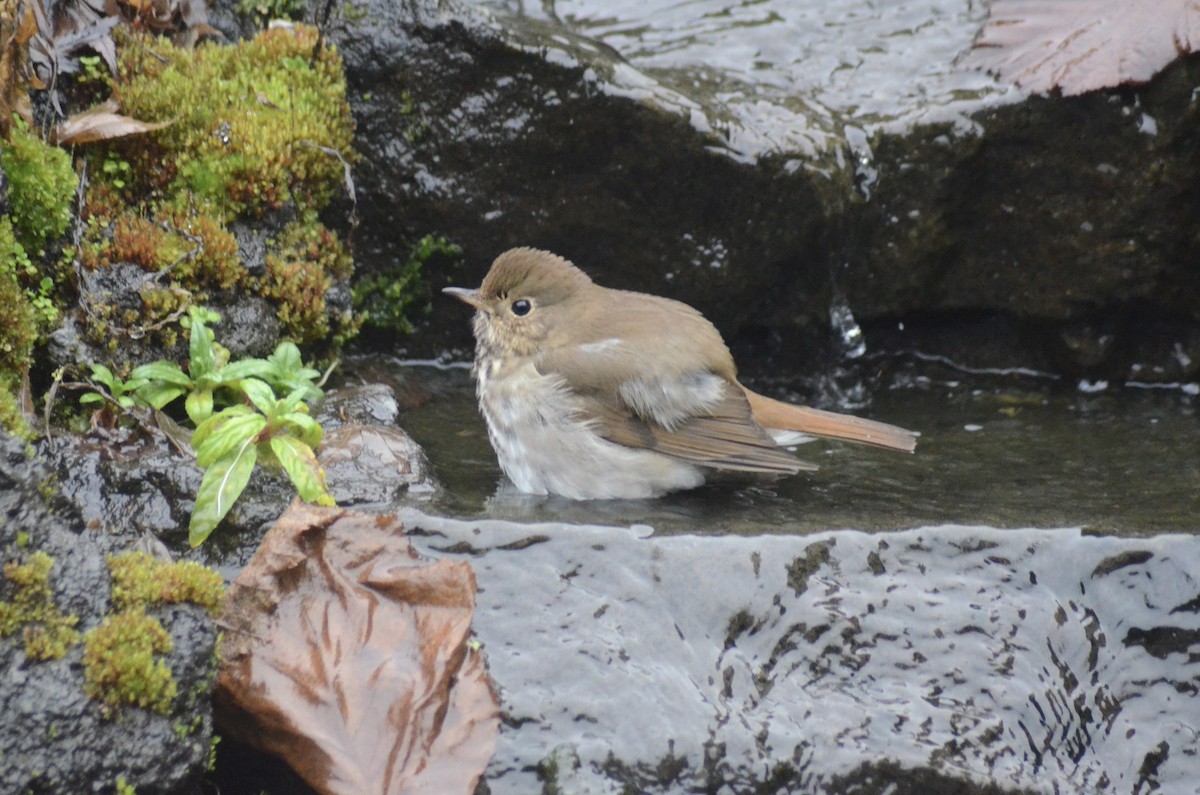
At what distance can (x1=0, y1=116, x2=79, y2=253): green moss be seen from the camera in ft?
13.4

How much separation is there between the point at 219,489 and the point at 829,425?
228 centimetres

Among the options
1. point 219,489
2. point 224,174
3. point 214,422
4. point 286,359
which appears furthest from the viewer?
point 224,174

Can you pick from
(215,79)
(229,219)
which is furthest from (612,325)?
(215,79)

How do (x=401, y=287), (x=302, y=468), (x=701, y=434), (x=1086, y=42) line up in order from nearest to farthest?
1. (x=302, y=468)
2. (x=701, y=434)
3. (x=1086, y=42)
4. (x=401, y=287)

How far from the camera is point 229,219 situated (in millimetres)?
4695

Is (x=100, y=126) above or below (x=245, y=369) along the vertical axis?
above

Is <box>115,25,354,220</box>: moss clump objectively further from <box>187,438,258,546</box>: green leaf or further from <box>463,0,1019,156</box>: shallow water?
<box>187,438,258,546</box>: green leaf

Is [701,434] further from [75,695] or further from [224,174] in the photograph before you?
[75,695]

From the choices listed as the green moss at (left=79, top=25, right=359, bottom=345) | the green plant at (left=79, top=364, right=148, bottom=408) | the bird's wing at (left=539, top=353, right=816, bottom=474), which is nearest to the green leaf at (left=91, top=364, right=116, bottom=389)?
the green plant at (left=79, top=364, right=148, bottom=408)

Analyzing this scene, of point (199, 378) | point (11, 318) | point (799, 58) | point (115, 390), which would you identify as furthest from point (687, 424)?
point (799, 58)

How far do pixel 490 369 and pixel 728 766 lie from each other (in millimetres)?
2160

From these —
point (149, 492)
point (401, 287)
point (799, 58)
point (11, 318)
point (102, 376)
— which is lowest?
point (149, 492)

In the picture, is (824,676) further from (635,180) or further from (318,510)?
(635,180)

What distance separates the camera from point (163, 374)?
404cm
